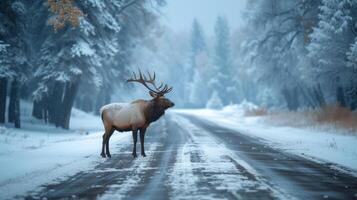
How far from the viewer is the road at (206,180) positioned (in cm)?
739

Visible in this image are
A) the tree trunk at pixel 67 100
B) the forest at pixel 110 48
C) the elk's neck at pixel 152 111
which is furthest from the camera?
the tree trunk at pixel 67 100

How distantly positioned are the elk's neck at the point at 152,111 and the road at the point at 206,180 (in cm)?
159

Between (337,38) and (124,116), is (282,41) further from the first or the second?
(124,116)

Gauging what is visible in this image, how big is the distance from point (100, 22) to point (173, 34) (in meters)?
83.5

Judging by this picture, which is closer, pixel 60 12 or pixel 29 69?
pixel 60 12

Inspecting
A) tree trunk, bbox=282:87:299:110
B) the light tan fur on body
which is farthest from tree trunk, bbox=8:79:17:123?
tree trunk, bbox=282:87:299:110

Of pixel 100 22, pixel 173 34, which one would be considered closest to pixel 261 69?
pixel 100 22

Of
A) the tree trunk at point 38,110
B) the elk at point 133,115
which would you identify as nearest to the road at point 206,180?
the elk at point 133,115

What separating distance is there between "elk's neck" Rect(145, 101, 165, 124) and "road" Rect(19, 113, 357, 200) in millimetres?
1587

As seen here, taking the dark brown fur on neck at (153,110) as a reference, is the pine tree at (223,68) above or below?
above

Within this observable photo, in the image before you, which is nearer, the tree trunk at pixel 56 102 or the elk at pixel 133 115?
the elk at pixel 133 115

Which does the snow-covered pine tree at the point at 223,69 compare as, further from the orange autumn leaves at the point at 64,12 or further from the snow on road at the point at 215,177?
the snow on road at the point at 215,177

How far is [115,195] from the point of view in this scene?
24.2 ft

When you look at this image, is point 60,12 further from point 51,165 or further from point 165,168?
point 165,168
